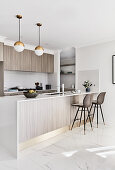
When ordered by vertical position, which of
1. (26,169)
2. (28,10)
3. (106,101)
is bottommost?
(26,169)

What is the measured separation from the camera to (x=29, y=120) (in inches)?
111

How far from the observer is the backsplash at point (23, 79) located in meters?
5.13

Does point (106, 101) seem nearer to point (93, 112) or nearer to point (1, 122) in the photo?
point (93, 112)

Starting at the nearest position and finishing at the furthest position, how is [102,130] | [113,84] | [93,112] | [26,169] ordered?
[26,169]
[102,130]
[113,84]
[93,112]

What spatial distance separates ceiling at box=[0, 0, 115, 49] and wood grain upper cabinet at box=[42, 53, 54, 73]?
1254 millimetres

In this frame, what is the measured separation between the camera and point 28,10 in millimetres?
2658

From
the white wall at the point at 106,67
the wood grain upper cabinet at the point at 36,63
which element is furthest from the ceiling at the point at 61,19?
the wood grain upper cabinet at the point at 36,63

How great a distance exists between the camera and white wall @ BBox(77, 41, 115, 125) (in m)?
4.42

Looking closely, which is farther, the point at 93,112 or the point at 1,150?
the point at 93,112

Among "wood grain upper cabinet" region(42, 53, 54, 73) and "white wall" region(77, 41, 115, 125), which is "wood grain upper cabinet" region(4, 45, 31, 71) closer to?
"wood grain upper cabinet" region(42, 53, 54, 73)

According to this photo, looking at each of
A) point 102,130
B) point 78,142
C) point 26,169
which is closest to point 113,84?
point 102,130

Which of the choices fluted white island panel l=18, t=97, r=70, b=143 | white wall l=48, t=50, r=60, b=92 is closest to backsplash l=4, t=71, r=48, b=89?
white wall l=48, t=50, r=60, b=92

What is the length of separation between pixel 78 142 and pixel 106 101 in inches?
74.9

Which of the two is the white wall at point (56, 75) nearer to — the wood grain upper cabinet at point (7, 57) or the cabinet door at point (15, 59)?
the cabinet door at point (15, 59)
